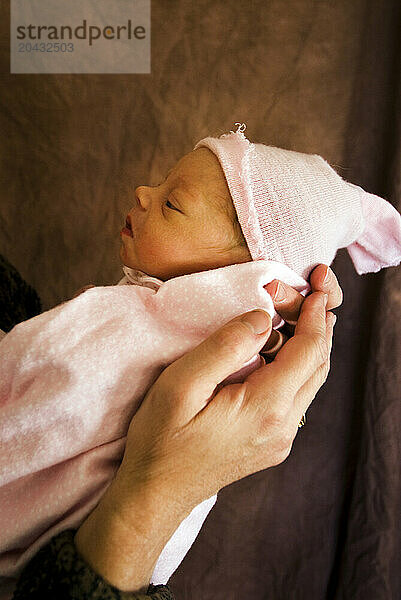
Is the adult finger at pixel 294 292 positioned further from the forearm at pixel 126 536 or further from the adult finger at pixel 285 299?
the forearm at pixel 126 536

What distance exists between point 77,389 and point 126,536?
0.69ft

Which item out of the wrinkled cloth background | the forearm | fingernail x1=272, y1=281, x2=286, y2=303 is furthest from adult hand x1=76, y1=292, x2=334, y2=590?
the wrinkled cloth background

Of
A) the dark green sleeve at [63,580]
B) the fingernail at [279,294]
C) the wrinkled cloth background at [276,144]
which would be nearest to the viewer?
the dark green sleeve at [63,580]

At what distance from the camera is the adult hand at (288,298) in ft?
2.87

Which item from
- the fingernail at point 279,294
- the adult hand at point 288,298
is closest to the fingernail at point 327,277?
the adult hand at point 288,298

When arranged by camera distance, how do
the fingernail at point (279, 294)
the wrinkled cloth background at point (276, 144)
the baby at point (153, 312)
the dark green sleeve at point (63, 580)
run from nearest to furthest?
the dark green sleeve at point (63, 580)
the baby at point (153, 312)
the fingernail at point (279, 294)
the wrinkled cloth background at point (276, 144)

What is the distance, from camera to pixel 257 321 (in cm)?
74

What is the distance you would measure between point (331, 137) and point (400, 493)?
3.02 feet

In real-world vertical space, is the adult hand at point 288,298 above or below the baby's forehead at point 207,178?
below

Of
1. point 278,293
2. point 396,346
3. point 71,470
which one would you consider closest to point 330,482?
point 396,346

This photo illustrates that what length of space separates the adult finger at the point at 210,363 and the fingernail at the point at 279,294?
0.16m

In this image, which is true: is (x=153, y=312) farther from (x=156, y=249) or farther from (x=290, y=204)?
(x=290, y=204)

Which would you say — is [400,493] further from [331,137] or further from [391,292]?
[331,137]

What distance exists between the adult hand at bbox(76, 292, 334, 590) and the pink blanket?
5cm
